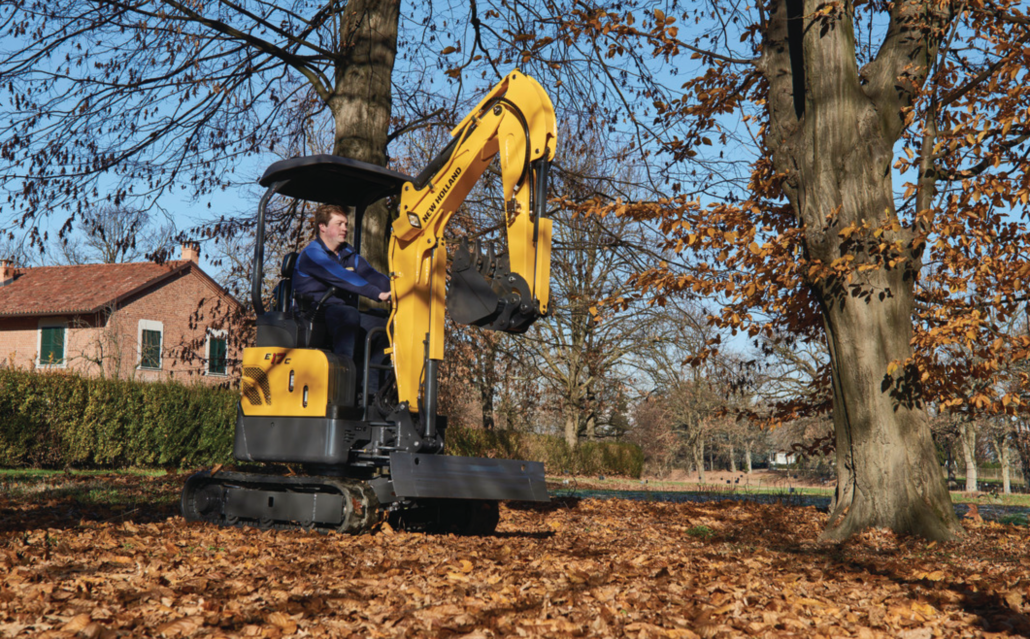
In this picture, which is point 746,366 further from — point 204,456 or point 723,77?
point 204,456

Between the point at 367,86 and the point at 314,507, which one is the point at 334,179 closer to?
the point at 314,507

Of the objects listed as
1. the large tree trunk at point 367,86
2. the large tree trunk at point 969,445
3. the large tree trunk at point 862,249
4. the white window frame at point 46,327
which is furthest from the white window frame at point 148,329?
the large tree trunk at point 969,445

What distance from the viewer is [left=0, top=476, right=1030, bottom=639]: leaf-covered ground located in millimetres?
3646

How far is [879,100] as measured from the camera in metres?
7.93

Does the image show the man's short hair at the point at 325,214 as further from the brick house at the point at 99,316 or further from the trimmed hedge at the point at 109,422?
the brick house at the point at 99,316

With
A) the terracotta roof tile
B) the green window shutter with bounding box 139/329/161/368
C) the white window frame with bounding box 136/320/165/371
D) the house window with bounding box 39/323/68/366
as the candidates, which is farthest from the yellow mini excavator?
the house window with bounding box 39/323/68/366

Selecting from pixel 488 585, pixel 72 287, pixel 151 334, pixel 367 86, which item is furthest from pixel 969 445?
pixel 72 287

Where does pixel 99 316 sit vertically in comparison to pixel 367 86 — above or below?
below

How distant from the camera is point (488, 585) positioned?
4395 mm

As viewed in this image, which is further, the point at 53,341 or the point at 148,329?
the point at 148,329

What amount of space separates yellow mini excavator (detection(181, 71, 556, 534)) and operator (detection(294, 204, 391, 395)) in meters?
0.10

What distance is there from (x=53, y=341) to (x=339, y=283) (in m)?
Result: 29.4

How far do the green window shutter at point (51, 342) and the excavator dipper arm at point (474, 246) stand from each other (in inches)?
1143

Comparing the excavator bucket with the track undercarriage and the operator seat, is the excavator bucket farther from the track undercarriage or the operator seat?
the track undercarriage
